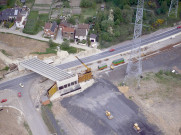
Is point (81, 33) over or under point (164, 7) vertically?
under

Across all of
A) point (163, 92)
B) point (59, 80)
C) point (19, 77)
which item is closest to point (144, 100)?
point (163, 92)

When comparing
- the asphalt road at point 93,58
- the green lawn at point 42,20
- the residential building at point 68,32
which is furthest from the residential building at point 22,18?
the asphalt road at point 93,58

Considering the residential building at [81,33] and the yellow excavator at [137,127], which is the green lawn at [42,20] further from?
the yellow excavator at [137,127]

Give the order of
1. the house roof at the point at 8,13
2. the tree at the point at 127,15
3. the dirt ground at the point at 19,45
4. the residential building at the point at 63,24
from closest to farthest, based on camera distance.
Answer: the dirt ground at the point at 19,45, the residential building at the point at 63,24, the tree at the point at 127,15, the house roof at the point at 8,13

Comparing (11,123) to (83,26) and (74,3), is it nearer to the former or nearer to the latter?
(83,26)

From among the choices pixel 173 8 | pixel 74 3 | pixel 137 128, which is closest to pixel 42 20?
pixel 74 3

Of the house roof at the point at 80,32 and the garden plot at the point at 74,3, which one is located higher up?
the garden plot at the point at 74,3

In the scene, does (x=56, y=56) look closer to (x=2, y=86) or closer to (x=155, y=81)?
(x=2, y=86)
